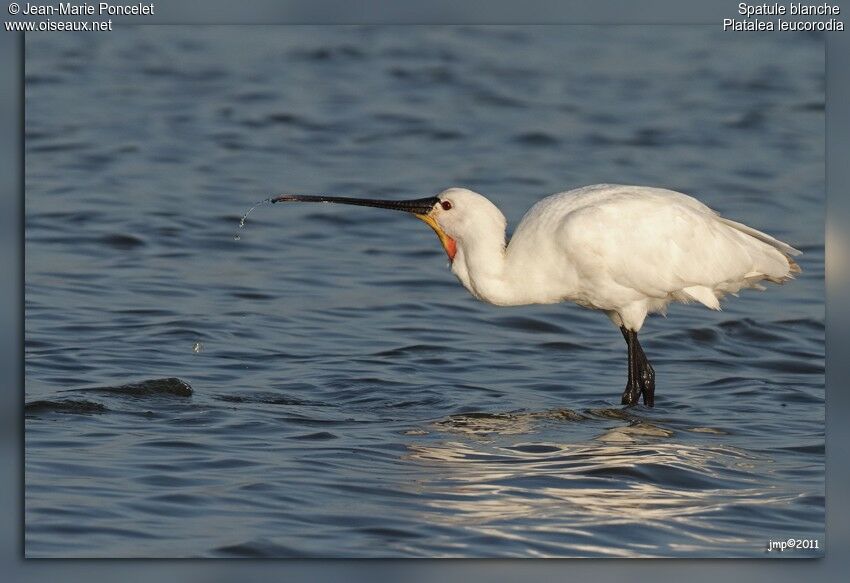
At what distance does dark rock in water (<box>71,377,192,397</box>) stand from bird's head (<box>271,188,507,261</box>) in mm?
1410

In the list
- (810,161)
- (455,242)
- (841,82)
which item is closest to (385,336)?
(455,242)

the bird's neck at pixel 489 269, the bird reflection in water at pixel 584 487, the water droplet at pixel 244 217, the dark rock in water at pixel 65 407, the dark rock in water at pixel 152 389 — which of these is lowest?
the bird reflection in water at pixel 584 487

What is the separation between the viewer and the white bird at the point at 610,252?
9.78 metres

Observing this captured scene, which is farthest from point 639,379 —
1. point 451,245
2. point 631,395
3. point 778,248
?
point 451,245

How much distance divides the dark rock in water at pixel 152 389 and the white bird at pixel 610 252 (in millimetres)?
1380

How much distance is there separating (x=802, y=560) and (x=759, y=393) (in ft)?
7.47

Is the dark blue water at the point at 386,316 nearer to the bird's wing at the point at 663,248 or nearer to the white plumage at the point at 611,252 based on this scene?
the bird's wing at the point at 663,248

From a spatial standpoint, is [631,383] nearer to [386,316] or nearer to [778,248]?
[778,248]

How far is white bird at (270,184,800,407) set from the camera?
978 cm

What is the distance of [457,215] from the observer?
9.87m

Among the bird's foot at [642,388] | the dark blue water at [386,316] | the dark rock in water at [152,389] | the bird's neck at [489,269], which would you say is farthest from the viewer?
the bird's foot at [642,388]

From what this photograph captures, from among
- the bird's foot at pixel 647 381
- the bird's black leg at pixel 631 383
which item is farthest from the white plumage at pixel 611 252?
the bird's foot at pixel 647 381

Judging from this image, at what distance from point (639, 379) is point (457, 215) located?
4.64ft

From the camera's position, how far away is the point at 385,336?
10641 millimetres
